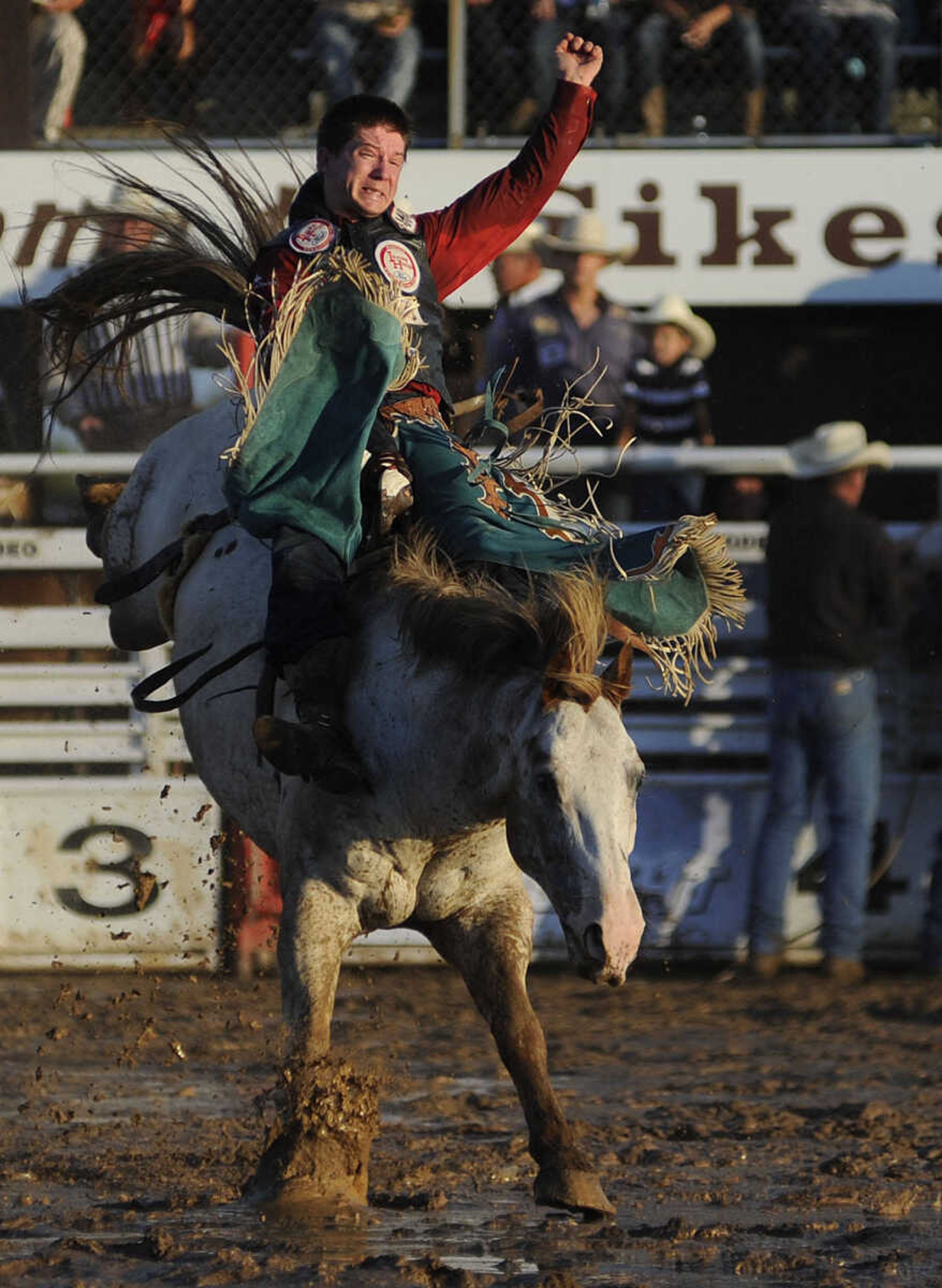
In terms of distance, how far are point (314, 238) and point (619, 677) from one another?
135cm

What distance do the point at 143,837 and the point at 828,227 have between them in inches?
143

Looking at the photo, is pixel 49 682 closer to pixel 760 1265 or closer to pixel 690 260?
pixel 690 260

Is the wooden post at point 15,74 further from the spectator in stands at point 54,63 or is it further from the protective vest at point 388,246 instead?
the protective vest at point 388,246

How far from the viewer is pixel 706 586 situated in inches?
165

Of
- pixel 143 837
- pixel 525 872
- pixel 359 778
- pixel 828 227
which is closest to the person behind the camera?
pixel 525 872

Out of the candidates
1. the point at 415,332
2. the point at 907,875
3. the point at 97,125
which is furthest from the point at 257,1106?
the point at 97,125

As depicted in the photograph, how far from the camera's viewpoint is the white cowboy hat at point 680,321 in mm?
8430

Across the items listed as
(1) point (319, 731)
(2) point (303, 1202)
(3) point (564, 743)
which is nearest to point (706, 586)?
(3) point (564, 743)

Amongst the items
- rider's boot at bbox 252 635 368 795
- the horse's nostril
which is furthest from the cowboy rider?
the horse's nostril

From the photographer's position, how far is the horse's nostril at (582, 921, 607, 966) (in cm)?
359

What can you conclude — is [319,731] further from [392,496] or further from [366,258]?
[366,258]

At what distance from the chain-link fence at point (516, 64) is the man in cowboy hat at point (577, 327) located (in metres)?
0.82

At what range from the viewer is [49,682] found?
805 centimetres

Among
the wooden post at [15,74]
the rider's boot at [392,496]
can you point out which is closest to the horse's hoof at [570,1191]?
the rider's boot at [392,496]
